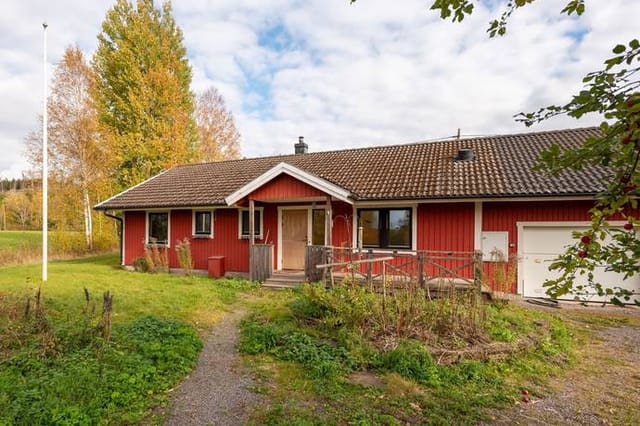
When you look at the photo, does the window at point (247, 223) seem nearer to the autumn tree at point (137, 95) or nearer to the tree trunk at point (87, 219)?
the autumn tree at point (137, 95)

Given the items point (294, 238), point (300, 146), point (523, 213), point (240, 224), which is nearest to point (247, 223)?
point (240, 224)

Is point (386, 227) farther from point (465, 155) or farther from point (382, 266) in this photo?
point (465, 155)

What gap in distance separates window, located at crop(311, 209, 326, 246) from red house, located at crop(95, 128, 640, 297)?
0.03 meters

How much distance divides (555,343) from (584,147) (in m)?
6.33

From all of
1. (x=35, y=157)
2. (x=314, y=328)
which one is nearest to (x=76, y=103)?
(x=35, y=157)

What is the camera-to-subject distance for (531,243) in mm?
9891

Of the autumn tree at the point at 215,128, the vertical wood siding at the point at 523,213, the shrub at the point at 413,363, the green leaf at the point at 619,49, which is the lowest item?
the shrub at the point at 413,363

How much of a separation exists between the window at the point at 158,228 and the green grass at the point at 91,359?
6.00 metres

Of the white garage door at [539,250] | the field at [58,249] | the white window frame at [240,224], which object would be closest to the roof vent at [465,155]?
the white garage door at [539,250]

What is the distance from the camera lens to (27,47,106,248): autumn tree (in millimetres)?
18500

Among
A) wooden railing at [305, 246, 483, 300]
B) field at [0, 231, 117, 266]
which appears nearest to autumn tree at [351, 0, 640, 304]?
wooden railing at [305, 246, 483, 300]

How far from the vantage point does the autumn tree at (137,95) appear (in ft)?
67.2

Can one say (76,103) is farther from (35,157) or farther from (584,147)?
(584,147)

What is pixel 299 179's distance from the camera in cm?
1055
